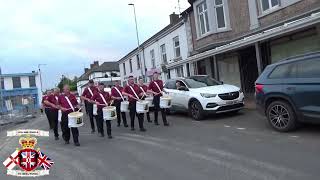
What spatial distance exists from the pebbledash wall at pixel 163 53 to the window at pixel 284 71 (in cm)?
1642

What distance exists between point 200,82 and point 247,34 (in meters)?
5.47

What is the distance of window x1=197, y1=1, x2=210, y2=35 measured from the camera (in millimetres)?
21453

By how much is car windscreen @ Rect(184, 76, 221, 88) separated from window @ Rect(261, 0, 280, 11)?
4.85 meters

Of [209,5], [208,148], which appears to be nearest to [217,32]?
[209,5]

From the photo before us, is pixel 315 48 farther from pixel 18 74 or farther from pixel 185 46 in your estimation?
pixel 18 74

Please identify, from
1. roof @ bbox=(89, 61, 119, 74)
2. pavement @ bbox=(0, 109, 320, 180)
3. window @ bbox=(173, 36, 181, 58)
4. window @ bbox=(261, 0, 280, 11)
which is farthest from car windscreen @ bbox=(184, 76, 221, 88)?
roof @ bbox=(89, 61, 119, 74)

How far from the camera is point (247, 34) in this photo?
60.6ft

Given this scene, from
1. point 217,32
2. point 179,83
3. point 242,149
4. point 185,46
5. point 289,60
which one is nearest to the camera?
point 242,149

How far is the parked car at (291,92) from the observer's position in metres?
8.44

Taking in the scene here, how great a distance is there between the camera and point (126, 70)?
46.2 metres

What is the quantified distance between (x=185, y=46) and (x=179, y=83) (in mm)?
11613

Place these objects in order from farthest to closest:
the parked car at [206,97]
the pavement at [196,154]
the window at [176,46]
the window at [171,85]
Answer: the window at [176,46] → the window at [171,85] → the parked car at [206,97] → the pavement at [196,154]

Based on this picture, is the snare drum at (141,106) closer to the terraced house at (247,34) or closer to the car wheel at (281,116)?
the car wheel at (281,116)

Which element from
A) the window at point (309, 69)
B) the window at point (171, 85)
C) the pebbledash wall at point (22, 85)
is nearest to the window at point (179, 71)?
the window at point (171, 85)
